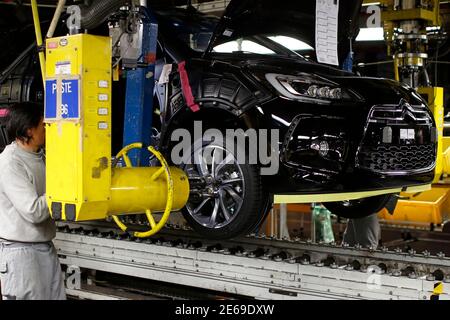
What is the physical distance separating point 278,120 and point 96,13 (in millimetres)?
1220

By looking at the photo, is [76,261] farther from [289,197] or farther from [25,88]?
[289,197]

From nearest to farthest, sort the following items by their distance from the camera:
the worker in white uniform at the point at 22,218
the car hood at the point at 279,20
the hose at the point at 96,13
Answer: the hose at the point at 96,13 → the worker in white uniform at the point at 22,218 → the car hood at the point at 279,20

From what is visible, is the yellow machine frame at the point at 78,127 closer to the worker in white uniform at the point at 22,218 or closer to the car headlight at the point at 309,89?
the worker in white uniform at the point at 22,218

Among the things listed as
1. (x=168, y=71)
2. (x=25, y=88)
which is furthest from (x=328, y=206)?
(x=25, y=88)

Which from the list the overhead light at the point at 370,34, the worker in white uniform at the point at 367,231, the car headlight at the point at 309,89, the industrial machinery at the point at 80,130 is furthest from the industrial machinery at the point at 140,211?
the overhead light at the point at 370,34

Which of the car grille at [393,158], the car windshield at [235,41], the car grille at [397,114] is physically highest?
the car windshield at [235,41]

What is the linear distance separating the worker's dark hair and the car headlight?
139 centimetres

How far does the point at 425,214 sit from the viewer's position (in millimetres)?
8398

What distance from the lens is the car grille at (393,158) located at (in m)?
4.13

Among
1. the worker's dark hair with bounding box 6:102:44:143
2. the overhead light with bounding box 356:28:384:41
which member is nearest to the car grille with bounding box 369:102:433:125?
the worker's dark hair with bounding box 6:102:44:143

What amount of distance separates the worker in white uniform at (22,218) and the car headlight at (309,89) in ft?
4.67

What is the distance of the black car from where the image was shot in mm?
4035

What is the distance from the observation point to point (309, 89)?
4125 millimetres

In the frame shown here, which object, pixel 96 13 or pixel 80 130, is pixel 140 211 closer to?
pixel 80 130
